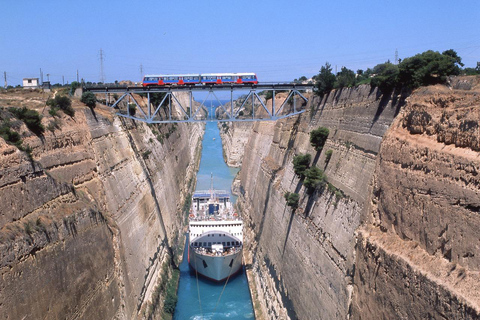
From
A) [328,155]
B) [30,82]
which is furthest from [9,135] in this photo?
[30,82]

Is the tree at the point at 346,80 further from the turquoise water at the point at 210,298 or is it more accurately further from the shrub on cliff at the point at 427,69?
the turquoise water at the point at 210,298

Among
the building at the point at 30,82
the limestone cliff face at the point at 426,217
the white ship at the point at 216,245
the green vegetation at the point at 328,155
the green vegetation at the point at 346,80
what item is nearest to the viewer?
the limestone cliff face at the point at 426,217

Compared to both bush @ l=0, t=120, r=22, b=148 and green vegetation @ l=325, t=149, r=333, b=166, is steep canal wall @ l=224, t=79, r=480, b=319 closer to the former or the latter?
green vegetation @ l=325, t=149, r=333, b=166

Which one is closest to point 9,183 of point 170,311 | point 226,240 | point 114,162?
point 114,162

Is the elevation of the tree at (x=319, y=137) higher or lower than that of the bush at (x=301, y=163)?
higher

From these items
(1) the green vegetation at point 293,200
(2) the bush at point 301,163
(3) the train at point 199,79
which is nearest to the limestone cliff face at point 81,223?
(3) the train at point 199,79

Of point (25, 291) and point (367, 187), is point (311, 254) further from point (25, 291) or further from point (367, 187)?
point (25, 291)

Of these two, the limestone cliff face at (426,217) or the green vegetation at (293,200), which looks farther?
the green vegetation at (293,200)
